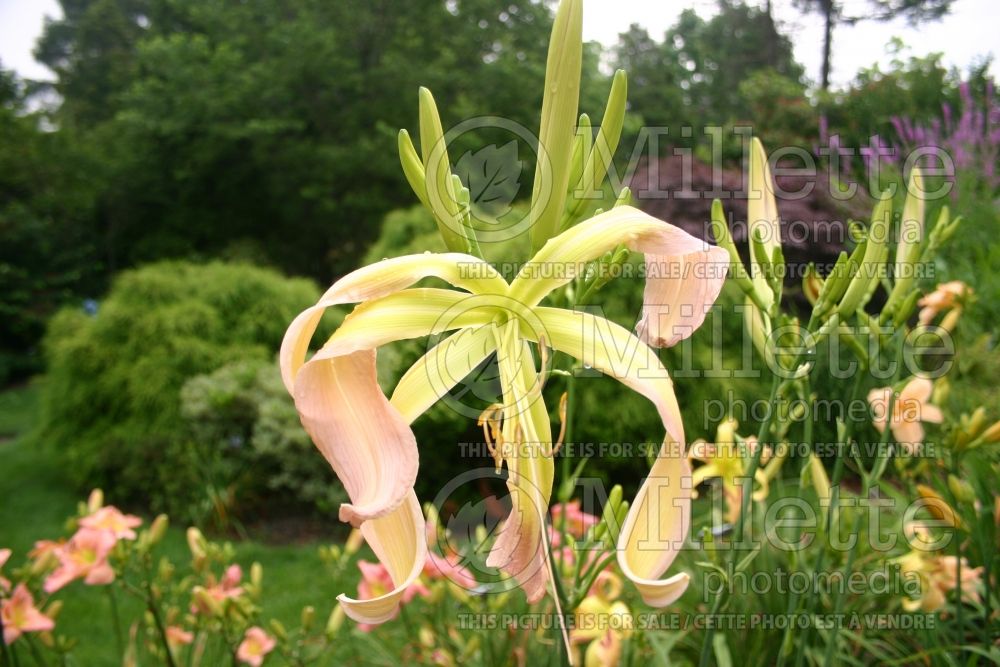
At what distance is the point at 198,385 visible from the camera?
207 inches

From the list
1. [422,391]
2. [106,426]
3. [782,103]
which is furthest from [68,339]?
[782,103]

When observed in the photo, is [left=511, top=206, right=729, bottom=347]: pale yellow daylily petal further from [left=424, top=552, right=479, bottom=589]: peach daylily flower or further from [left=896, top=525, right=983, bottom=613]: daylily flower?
[left=896, top=525, right=983, bottom=613]: daylily flower

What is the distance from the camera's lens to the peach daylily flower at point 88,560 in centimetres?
145

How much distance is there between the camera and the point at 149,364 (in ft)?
17.9

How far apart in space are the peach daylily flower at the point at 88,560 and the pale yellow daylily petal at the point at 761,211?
1.40m

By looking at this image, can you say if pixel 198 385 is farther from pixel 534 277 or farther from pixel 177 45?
pixel 177 45

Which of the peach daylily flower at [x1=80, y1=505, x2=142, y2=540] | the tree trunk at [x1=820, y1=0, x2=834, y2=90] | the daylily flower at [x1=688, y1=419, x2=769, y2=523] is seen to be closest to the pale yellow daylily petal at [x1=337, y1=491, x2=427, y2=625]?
the daylily flower at [x1=688, y1=419, x2=769, y2=523]

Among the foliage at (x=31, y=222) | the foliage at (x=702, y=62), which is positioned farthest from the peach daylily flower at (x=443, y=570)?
the foliage at (x=702, y=62)

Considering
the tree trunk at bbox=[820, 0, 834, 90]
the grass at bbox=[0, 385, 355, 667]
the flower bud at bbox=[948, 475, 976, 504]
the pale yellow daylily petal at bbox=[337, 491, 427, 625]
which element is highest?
the tree trunk at bbox=[820, 0, 834, 90]

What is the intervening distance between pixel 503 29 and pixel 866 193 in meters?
8.03

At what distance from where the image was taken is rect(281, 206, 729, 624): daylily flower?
1.56 feet

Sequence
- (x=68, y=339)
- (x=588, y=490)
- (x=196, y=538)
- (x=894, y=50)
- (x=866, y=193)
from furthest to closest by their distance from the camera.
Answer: (x=894, y=50), (x=866, y=193), (x=68, y=339), (x=588, y=490), (x=196, y=538)

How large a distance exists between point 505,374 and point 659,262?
168 millimetres

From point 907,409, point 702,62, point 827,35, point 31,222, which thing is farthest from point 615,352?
point 702,62
